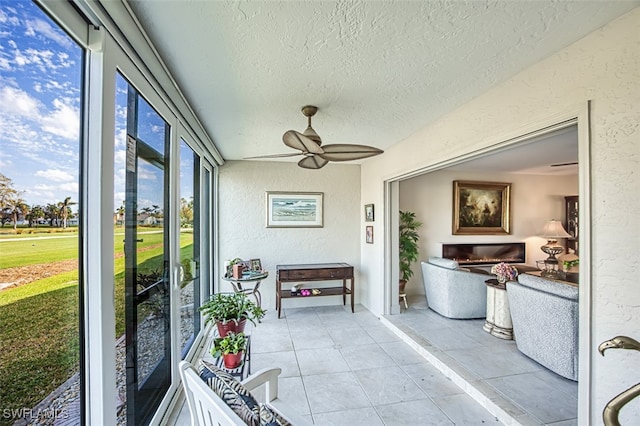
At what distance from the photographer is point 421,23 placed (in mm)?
1403

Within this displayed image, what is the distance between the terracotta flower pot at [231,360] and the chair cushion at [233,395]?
736mm

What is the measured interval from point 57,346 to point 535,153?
16.9ft

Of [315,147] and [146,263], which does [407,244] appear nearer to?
[315,147]

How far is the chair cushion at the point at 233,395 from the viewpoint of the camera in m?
0.95

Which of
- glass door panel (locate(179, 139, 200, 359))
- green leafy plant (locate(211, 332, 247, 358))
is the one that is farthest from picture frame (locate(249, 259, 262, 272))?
green leafy plant (locate(211, 332, 247, 358))

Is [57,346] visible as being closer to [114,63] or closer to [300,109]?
[114,63]

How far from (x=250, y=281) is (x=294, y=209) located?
140 centimetres

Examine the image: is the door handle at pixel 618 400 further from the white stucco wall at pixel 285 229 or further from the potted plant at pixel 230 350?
the white stucco wall at pixel 285 229

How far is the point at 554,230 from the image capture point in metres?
5.16

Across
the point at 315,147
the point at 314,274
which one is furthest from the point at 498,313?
the point at 315,147

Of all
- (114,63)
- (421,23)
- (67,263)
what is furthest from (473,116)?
(67,263)

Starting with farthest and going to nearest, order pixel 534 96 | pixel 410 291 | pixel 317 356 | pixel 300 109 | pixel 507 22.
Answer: pixel 410 291 < pixel 317 356 < pixel 300 109 < pixel 534 96 < pixel 507 22

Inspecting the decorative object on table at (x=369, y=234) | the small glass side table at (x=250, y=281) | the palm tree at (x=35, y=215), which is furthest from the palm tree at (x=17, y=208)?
the decorative object on table at (x=369, y=234)

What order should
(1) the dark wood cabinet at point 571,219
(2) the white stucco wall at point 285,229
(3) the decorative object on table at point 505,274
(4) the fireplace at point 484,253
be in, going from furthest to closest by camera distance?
(1) the dark wood cabinet at point 571,219
(4) the fireplace at point 484,253
(2) the white stucco wall at point 285,229
(3) the decorative object on table at point 505,274
